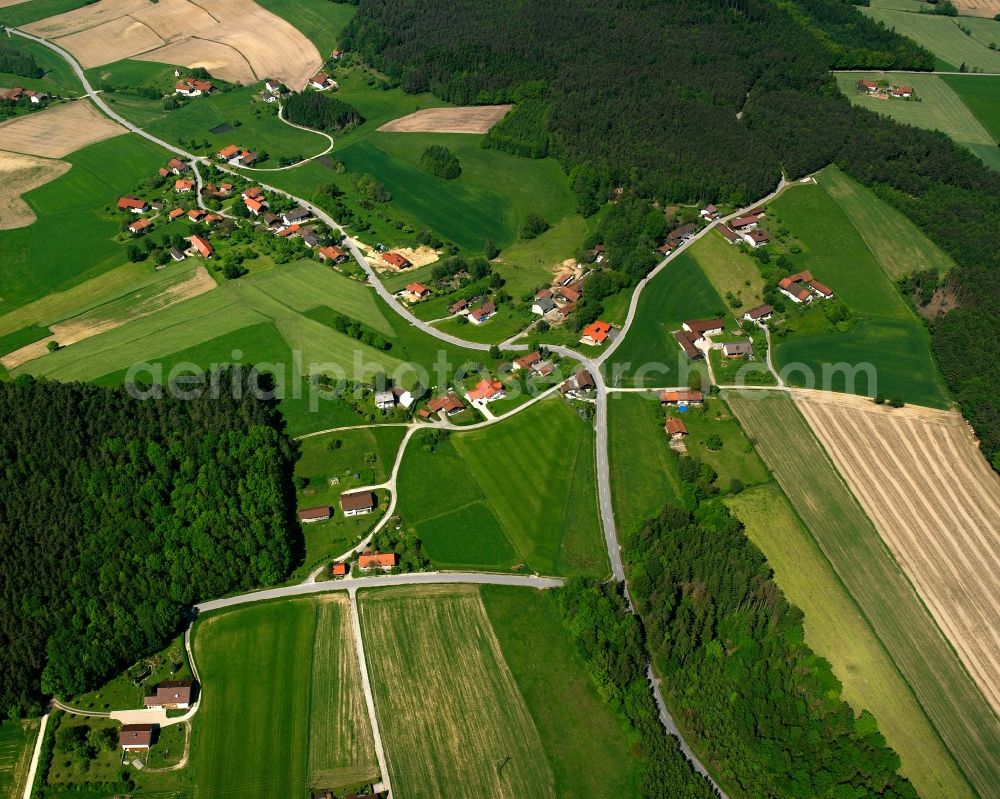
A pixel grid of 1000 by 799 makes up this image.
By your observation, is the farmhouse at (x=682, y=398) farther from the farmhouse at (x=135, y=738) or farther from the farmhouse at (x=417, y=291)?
the farmhouse at (x=135, y=738)

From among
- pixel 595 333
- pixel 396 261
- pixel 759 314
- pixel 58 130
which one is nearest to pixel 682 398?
pixel 595 333

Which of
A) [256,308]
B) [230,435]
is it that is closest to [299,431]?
[230,435]

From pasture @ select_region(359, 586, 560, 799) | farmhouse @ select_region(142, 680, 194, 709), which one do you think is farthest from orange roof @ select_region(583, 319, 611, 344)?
farmhouse @ select_region(142, 680, 194, 709)

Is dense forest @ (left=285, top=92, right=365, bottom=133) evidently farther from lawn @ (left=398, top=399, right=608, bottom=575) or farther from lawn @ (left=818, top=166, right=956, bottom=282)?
lawn @ (left=818, top=166, right=956, bottom=282)

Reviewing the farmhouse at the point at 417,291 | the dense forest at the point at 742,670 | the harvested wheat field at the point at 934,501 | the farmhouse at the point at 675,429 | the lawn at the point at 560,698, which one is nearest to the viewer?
the dense forest at the point at 742,670

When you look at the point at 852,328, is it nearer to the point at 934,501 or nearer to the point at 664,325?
the point at 664,325

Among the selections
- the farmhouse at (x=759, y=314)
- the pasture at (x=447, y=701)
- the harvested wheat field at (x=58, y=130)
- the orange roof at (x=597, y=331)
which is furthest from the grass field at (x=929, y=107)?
the harvested wheat field at (x=58, y=130)

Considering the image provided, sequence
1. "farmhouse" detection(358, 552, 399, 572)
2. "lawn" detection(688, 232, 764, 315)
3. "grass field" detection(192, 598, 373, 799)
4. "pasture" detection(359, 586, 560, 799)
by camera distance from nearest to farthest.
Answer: "pasture" detection(359, 586, 560, 799) → "grass field" detection(192, 598, 373, 799) → "farmhouse" detection(358, 552, 399, 572) → "lawn" detection(688, 232, 764, 315)
